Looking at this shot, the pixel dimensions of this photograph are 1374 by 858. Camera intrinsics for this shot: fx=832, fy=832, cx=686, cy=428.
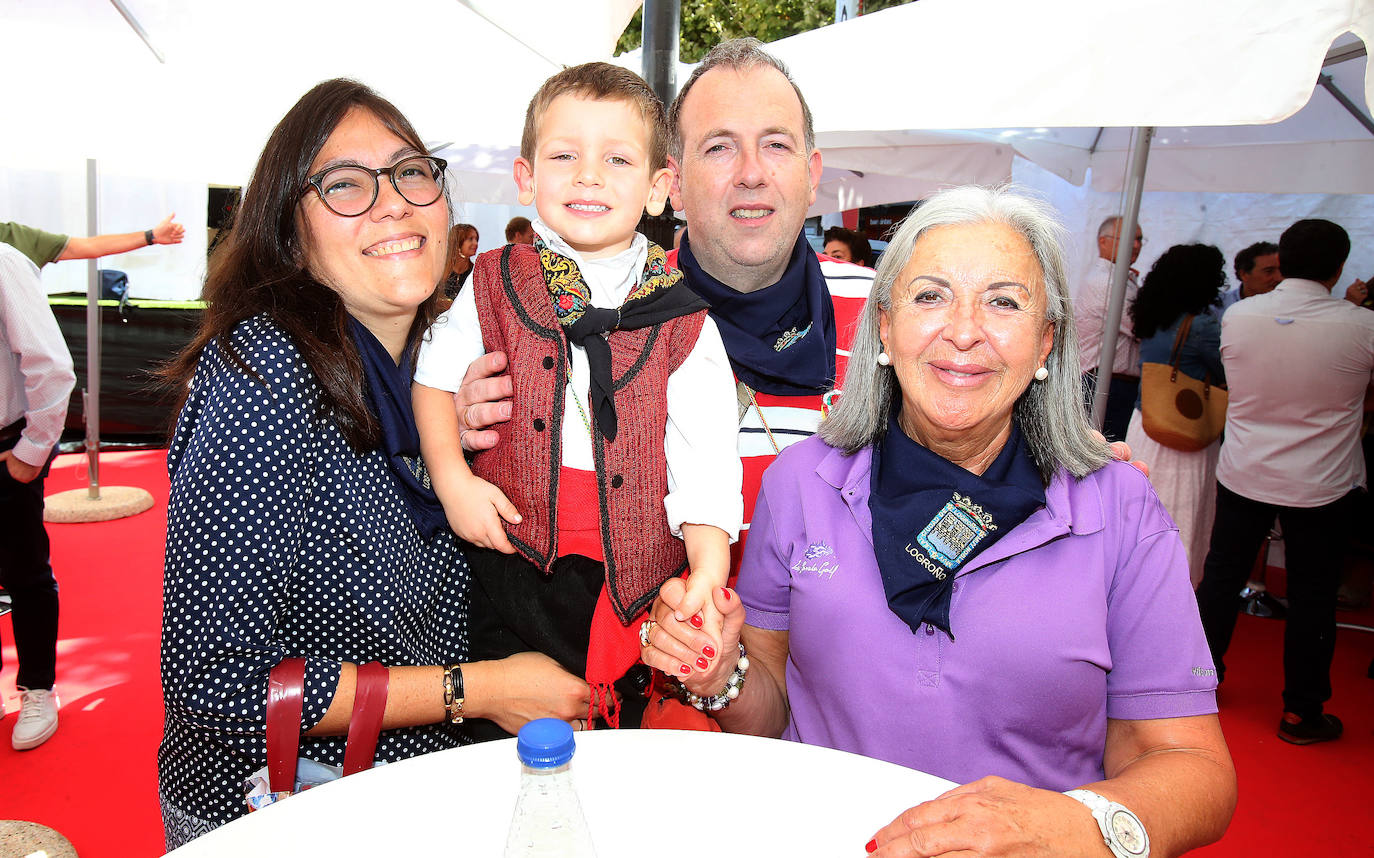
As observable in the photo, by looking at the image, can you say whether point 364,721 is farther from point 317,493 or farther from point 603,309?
point 603,309

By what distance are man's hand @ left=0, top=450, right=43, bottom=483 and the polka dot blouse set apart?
2.75m

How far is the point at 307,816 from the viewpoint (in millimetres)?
1244

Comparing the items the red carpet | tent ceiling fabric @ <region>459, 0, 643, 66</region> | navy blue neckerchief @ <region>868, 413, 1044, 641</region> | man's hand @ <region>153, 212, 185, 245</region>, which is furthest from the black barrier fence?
navy blue neckerchief @ <region>868, 413, 1044, 641</region>

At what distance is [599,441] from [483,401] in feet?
0.89

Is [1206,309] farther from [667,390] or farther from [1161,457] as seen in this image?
[667,390]

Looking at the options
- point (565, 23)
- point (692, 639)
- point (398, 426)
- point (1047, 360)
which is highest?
point (565, 23)

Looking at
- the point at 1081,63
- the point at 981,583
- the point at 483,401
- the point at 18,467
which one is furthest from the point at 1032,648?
the point at 18,467

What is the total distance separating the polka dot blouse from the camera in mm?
1430

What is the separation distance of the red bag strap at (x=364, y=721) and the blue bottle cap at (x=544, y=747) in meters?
0.74

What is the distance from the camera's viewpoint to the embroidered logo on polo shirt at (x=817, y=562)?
5.71 ft

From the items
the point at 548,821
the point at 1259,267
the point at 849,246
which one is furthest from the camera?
the point at 849,246

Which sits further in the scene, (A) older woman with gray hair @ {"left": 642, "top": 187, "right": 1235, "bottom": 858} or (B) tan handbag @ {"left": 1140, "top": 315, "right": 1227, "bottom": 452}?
(B) tan handbag @ {"left": 1140, "top": 315, "right": 1227, "bottom": 452}

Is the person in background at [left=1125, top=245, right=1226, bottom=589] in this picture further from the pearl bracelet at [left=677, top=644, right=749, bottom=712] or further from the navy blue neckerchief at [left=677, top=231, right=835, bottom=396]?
the pearl bracelet at [left=677, top=644, right=749, bottom=712]

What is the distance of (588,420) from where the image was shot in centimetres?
187
